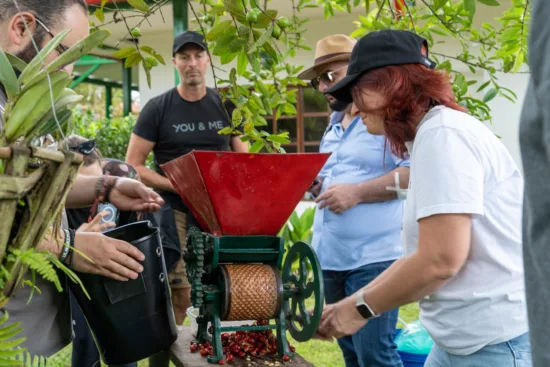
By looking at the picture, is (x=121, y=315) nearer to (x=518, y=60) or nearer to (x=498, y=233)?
(x=498, y=233)

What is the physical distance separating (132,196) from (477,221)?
3.76 feet

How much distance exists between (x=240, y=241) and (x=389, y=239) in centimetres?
124

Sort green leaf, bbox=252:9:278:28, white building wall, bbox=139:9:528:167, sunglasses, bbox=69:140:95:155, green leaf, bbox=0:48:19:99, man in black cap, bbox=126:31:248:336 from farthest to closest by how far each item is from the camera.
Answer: white building wall, bbox=139:9:528:167 < man in black cap, bbox=126:31:248:336 < sunglasses, bbox=69:140:95:155 < green leaf, bbox=252:9:278:28 < green leaf, bbox=0:48:19:99

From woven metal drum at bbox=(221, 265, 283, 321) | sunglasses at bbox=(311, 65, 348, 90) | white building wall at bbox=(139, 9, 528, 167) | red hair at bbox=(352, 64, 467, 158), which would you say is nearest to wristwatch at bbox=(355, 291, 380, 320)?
woven metal drum at bbox=(221, 265, 283, 321)

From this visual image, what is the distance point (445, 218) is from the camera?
153 cm

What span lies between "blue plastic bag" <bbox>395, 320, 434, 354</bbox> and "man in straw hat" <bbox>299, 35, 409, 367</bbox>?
169 millimetres

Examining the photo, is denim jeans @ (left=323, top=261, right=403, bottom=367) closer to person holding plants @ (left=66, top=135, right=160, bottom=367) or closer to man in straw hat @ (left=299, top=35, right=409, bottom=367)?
man in straw hat @ (left=299, top=35, right=409, bottom=367)

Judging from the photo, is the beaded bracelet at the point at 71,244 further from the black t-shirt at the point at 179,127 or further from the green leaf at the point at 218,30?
the black t-shirt at the point at 179,127

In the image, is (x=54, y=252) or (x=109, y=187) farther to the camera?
(x=109, y=187)

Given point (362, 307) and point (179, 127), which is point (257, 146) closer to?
point (362, 307)

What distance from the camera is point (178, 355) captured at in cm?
191

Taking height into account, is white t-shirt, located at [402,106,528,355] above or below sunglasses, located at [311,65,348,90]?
below

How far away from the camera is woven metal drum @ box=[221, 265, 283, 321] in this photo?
181 cm

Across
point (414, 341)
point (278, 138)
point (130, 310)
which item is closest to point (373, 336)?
point (414, 341)
